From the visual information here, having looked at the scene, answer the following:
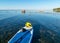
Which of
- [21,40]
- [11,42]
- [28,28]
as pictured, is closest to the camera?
[11,42]

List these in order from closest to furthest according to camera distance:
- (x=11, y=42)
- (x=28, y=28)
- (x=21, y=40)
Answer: (x=11, y=42) < (x=21, y=40) < (x=28, y=28)

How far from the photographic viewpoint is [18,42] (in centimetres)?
2928

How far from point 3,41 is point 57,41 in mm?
15456

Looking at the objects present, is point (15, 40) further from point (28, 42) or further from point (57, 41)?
point (57, 41)

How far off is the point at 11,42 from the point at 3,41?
4.77 m

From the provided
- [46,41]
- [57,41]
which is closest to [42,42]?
[46,41]

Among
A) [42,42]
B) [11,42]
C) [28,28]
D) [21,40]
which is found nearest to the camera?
[11,42]

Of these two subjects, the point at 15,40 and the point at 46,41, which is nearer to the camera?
the point at 15,40

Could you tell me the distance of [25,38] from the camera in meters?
32.3

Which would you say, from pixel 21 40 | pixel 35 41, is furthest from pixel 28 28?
pixel 21 40

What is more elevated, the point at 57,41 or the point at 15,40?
the point at 15,40

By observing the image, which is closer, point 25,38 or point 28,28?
point 25,38

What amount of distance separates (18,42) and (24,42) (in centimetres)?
153

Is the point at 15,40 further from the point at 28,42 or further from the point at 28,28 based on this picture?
the point at 28,28
